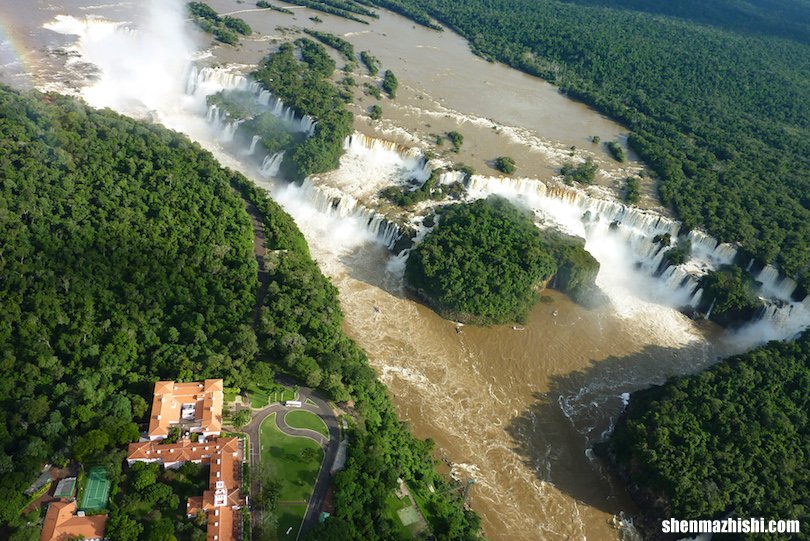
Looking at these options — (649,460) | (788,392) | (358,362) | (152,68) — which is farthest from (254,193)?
(788,392)

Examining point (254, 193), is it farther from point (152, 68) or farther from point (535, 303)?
point (152, 68)

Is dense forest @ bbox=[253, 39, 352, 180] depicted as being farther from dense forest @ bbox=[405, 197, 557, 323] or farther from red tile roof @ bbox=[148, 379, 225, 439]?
red tile roof @ bbox=[148, 379, 225, 439]

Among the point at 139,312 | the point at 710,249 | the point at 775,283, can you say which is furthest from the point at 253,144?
the point at 775,283

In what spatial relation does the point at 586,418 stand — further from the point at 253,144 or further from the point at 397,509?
the point at 253,144

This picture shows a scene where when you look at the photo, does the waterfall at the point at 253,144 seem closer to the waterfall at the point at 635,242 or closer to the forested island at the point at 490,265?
the forested island at the point at 490,265

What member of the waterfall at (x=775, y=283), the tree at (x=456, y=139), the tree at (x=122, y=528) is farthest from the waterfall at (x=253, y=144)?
the waterfall at (x=775, y=283)
